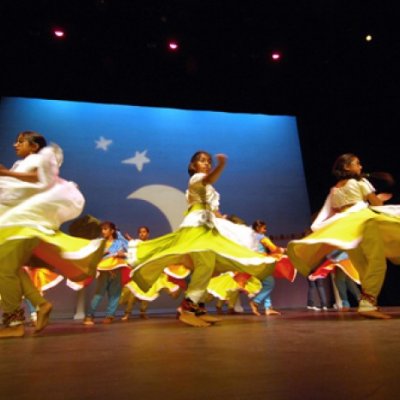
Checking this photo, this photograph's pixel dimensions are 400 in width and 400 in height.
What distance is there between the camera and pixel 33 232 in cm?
310

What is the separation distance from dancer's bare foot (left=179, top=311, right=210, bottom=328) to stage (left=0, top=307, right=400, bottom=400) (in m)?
0.94

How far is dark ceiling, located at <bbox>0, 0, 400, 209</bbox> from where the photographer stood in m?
6.11

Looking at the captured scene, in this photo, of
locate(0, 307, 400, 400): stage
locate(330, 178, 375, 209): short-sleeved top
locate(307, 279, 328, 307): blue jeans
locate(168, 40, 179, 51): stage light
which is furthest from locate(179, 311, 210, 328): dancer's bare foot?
locate(168, 40, 179, 51): stage light

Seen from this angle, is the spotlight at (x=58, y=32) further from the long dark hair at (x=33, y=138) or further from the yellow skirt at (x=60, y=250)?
the yellow skirt at (x=60, y=250)

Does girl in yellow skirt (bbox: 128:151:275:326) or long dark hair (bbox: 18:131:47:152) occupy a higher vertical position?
long dark hair (bbox: 18:131:47:152)

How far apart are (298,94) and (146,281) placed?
5334 millimetres

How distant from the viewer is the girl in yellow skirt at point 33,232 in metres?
3.01

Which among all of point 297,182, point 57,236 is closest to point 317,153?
point 297,182

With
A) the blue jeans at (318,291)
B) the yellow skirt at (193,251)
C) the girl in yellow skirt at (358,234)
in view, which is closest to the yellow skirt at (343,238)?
the girl in yellow skirt at (358,234)

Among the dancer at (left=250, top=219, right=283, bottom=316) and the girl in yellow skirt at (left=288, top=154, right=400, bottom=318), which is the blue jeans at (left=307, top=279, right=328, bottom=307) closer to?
the dancer at (left=250, top=219, right=283, bottom=316)

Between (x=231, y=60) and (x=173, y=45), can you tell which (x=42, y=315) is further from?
(x=231, y=60)

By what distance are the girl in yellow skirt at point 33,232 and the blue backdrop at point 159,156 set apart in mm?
3641

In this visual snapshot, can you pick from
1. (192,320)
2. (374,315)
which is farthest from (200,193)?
(374,315)

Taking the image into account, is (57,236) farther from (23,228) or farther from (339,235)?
(339,235)
